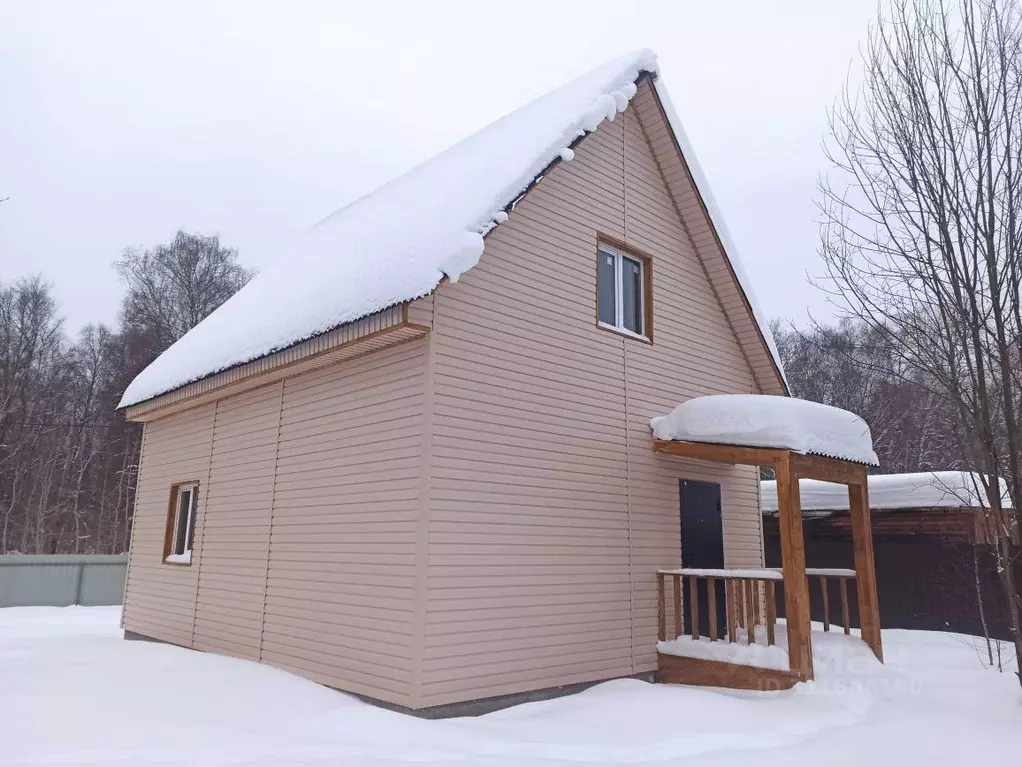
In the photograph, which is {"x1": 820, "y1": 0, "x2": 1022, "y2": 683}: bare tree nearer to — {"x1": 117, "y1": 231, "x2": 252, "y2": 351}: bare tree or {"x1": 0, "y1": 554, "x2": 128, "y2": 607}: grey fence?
{"x1": 0, "y1": 554, "x2": 128, "y2": 607}: grey fence

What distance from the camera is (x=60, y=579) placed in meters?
17.9

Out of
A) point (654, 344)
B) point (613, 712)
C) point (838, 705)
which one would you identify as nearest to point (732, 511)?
point (654, 344)

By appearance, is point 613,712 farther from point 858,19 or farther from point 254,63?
point 254,63

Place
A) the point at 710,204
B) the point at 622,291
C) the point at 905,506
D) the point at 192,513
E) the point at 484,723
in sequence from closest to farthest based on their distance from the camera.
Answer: the point at 484,723, the point at 622,291, the point at 710,204, the point at 192,513, the point at 905,506

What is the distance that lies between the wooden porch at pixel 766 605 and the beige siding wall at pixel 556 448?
33 centimetres

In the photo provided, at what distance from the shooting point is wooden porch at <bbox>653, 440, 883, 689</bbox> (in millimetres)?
7402

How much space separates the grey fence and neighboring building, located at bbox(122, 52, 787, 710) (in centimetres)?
853

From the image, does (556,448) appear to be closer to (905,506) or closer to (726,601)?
(726,601)

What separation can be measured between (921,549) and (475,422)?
33.3 ft

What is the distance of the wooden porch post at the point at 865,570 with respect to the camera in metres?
8.38

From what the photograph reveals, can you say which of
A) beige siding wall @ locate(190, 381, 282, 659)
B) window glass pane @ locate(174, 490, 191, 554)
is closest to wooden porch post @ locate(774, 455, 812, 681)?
beige siding wall @ locate(190, 381, 282, 659)

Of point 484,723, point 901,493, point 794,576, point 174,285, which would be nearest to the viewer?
point 484,723

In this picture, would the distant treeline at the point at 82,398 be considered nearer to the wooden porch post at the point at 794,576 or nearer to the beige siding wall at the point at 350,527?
the beige siding wall at the point at 350,527

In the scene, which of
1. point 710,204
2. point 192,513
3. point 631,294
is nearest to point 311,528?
point 192,513
